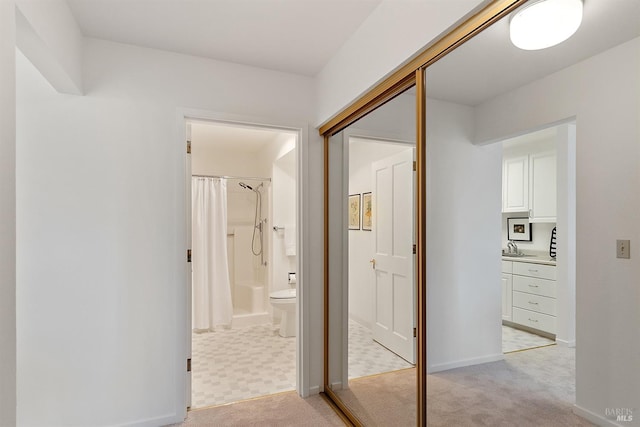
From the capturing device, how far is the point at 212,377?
2.99 meters

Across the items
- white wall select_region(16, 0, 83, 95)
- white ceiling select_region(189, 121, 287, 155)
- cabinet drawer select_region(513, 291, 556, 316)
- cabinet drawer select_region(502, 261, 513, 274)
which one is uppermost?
white ceiling select_region(189, 121, 287, 155)

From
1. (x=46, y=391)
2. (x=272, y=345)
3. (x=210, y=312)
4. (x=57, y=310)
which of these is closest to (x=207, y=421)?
(x=46, y=391)

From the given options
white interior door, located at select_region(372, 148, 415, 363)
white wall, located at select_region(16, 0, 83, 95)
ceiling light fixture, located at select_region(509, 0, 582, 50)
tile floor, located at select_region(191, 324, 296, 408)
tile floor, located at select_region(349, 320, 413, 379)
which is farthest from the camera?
tile floor, located at select_region(191, 324, 296, 408)

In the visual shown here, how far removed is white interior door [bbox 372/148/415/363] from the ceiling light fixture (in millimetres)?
683

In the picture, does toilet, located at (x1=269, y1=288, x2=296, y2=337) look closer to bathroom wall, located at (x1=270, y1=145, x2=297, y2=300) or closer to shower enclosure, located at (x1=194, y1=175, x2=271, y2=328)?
bathroom wall, located at (x1=270, y1=145, x2=297, y2=300)

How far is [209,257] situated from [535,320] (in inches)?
154

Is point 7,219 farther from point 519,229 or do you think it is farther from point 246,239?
point 246,239

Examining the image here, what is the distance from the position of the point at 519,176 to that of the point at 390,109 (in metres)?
0.93

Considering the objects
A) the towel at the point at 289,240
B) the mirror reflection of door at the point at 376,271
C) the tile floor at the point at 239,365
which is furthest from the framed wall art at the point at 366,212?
the towel at the point at 289,240

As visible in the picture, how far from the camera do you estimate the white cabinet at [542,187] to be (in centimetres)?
108

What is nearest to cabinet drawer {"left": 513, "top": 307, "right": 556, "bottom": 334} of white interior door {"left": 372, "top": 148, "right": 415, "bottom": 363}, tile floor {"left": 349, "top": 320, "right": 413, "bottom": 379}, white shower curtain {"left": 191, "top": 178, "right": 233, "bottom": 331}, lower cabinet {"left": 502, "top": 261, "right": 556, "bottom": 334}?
lower cabinet {"left": 502, "top": 261, "right": 556, "bottom": 334}

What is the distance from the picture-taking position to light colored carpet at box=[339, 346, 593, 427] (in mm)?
1058

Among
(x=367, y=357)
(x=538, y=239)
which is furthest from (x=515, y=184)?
(x=367, y=357)

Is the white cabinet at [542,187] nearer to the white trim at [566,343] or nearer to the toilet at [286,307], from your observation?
the white trim at [566,343]
